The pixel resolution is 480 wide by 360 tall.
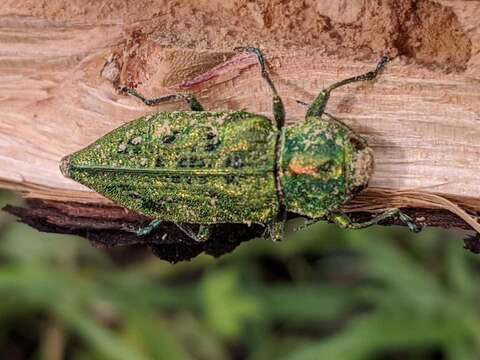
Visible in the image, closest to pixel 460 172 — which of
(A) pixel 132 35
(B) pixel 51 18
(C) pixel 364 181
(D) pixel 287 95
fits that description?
(C) pixel 364 181

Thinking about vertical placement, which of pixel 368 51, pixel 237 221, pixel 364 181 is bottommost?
pixel 237 221

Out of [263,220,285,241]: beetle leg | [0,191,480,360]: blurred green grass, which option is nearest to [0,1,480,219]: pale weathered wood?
[263,220,285,241]: beetle leg

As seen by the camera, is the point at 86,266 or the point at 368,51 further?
the point at 86,266

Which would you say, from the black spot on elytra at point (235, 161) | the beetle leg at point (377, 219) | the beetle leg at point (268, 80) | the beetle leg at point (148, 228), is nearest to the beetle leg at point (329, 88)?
the beetle leg at point (268, 80)

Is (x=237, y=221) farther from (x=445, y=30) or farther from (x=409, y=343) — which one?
(x=409, y=343)

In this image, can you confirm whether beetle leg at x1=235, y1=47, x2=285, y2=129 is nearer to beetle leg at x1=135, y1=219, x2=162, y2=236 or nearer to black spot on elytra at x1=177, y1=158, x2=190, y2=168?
black spot on elytra at x1=177, y1=158, x2=190, y2=168

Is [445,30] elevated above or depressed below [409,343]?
above

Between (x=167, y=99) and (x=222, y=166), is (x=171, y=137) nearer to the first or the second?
(x=167, y=99)

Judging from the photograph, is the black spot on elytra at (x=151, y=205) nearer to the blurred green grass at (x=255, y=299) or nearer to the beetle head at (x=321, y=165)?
the beetle head at (x=321, y=165)
